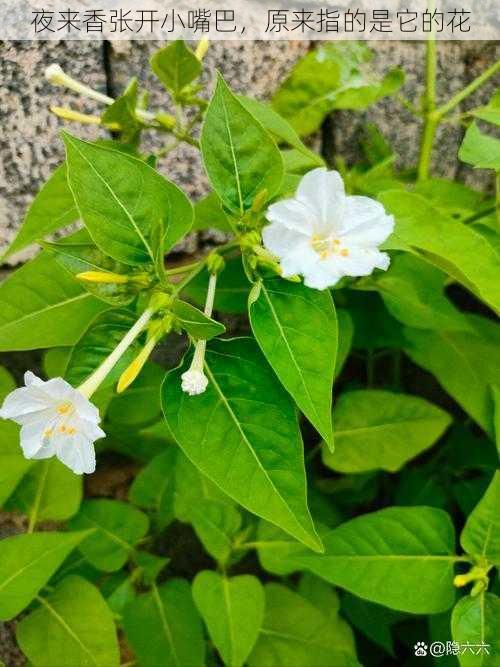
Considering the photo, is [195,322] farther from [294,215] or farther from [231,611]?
[231,611]

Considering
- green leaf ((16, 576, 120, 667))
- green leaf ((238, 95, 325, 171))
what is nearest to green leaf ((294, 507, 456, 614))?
green leaf ((16, 576, 120, 667))

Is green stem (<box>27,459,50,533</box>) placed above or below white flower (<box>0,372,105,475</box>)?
below

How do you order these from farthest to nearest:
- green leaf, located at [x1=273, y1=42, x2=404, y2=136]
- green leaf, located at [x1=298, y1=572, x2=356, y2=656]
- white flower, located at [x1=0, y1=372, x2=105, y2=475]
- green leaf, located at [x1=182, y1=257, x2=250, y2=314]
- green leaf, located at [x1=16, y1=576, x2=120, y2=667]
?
green leaf, located at [x1=273, y1=42, x2=404, y2=136]
green leaf, located at [x1=298, y1=572, x2=356, y2=656]
green leaf, located at [x1=182, y1=257, x2=250, y2=314]
green leaf, located at [x1=16, y1=576, x2=120, y2=667]
white flower, located at [x1=0, y1=372, x2=105, y2=475]

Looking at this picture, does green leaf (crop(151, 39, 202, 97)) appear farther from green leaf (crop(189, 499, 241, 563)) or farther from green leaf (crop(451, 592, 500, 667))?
green leaf (crop(451, 592, 500, 667))

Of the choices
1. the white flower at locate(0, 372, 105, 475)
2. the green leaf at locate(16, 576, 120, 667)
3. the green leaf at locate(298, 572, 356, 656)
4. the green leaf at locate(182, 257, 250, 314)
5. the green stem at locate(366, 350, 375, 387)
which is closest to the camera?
the white flower at locate(0, 372, 105, 475)

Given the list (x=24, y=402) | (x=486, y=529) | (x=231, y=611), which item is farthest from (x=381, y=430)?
(x=24, y=402)

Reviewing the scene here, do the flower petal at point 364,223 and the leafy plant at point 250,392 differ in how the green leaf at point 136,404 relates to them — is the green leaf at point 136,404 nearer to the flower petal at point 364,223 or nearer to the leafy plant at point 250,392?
the leafy plant at point 250,392

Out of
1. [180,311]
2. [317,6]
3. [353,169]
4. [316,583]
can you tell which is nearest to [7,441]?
[180,311]

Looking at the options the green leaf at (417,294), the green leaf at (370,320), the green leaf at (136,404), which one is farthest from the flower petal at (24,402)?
the green leaf at (370,320)
